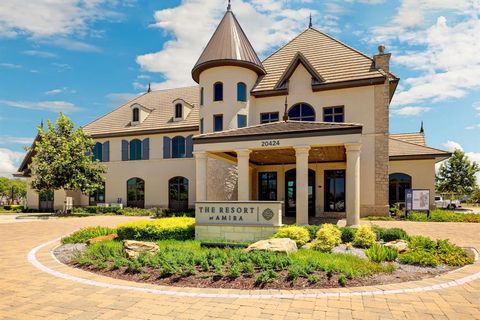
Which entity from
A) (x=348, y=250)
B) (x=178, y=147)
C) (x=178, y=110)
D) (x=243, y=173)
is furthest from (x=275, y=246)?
(x=178, y=110)

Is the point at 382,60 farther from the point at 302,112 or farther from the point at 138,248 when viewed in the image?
the point at 138,248

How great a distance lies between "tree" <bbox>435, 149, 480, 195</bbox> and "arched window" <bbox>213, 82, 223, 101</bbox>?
38844mm

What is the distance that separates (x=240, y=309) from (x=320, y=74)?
19.9m

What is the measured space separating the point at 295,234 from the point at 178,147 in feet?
63.6

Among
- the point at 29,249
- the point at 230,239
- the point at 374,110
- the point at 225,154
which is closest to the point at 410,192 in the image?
the point at 374,110

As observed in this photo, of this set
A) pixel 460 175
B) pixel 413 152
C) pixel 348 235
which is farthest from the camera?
pixel 460 175

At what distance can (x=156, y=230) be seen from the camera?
41.0 feet

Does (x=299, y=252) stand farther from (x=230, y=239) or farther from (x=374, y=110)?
(x=374, y=110)

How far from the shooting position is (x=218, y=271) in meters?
7.31

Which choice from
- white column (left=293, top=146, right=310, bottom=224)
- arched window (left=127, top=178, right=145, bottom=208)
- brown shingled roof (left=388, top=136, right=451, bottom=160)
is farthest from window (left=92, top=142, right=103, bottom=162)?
brown shingled roof (left=388, top=136, right=451, bottom=160)

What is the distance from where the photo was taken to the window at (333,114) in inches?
854

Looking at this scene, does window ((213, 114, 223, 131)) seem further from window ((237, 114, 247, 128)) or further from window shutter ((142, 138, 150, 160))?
window shutter ((142, 138, 150, 160))

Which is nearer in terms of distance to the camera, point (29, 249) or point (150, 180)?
point (29, 249)

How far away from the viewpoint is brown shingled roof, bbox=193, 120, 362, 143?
47.3 ft
